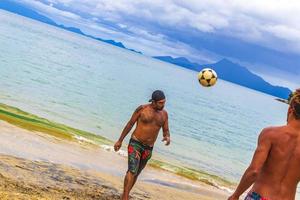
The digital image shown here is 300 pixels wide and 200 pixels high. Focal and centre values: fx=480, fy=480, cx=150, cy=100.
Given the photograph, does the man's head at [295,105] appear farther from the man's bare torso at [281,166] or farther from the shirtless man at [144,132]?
the shirtless man at [144,132]

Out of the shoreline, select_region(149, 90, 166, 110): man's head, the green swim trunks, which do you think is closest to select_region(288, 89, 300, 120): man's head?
select_region(149, 90, 166, 110): man's head

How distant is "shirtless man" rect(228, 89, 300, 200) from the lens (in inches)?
197

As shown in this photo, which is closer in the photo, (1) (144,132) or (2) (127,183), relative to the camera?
(2) (127,183)

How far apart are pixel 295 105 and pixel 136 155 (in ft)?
17.5

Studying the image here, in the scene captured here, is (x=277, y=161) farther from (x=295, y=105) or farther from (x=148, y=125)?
(x=148, y=125)

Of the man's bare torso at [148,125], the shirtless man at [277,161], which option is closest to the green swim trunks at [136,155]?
the man's bare torso at [148,125]

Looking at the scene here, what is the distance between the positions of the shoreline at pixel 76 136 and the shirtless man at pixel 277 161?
16792mm

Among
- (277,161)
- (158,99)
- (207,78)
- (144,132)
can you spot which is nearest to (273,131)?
(277,161)

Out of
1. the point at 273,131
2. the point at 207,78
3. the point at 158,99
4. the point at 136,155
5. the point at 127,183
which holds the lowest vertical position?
the point at 127,183

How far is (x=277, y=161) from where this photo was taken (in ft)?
16.6

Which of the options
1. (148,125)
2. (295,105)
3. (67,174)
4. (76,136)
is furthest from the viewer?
(76,136)

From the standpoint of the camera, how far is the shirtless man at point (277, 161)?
16.4ft

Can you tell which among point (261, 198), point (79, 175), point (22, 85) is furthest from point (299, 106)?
point (22, 85)

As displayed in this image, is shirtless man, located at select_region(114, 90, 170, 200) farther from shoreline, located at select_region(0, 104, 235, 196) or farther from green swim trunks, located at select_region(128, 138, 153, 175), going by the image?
shoreline, located at select_region(0, 104, 235, 196)
